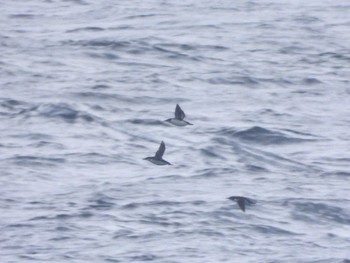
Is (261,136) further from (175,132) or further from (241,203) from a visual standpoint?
(241,203)

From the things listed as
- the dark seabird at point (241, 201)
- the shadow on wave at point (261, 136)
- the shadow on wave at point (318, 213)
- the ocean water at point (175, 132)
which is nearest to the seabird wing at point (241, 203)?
the dark seabird at point (241, 201)

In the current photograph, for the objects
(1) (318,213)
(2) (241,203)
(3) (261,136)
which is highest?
(2) (241,203)

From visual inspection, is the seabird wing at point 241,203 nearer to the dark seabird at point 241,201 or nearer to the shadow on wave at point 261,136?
the dark seabird at point 241,201

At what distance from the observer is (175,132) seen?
90.4ft

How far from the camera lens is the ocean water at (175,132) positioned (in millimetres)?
21453

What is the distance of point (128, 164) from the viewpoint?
25250 mm

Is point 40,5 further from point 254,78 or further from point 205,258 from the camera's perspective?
point 205,258

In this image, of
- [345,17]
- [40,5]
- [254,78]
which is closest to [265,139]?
[254,78]

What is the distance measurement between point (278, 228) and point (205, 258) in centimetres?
181

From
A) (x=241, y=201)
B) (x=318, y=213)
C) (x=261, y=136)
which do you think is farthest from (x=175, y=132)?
(x=241, y=201)

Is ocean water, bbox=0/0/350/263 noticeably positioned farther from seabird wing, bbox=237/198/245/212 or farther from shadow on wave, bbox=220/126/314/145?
seabird wing, bbox=237/198/245/212

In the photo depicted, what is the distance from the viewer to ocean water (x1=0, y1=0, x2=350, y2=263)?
2145 centimetres

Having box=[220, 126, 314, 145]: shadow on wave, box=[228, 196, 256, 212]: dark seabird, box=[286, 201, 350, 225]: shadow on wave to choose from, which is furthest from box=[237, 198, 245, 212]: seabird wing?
box=[220, 126, 314, 145]: shadow on wave

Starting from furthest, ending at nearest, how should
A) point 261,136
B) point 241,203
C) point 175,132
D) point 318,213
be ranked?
point 175,132 < point 261,136 < point 318,213 < point 241,203
